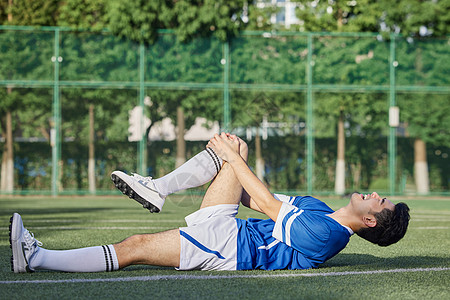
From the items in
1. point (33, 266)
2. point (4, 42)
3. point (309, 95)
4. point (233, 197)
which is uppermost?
point (4, 42)

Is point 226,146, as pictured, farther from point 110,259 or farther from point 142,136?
point 142,136

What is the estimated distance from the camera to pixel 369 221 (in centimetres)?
416

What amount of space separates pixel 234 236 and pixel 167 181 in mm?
626

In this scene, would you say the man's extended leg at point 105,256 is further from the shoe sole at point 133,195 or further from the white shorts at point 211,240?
the shoe sole at point 133,195

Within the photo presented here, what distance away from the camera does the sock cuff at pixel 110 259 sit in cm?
412

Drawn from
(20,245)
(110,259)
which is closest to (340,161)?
(110,259)

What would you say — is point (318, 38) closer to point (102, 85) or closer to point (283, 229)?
point (102, 85)

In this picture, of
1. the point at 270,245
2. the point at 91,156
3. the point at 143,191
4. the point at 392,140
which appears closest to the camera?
the point at 270,245

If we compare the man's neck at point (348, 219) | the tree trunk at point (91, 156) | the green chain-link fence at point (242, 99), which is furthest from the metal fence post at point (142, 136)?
the man's neck at point (348, 219)

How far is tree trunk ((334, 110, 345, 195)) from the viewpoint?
59.3ft

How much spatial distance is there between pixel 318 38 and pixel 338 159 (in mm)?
3289

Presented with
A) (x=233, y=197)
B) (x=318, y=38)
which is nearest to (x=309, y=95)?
(x=318, y=38)

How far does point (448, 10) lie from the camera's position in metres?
19.0

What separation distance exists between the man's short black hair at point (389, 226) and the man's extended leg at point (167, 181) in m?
1.07
